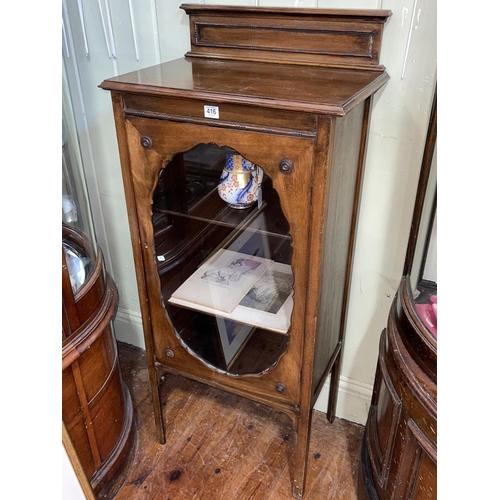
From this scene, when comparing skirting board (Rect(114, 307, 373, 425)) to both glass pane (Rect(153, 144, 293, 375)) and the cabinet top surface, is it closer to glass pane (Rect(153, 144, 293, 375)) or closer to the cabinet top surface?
glass pane (Rect(153, 144, 293, 375))

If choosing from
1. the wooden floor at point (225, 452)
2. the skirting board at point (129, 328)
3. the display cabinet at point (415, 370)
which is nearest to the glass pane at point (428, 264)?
the display cabinet at point (415, 370)

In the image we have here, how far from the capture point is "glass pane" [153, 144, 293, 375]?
3.37 feet

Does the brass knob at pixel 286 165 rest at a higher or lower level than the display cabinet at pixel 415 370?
higher

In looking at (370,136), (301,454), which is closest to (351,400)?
(301,454)

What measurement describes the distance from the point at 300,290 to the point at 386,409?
36cm

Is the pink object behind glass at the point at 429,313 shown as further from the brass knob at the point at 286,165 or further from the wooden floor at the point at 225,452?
the wooden floor at the point at 225,452

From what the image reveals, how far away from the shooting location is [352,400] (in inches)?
60.1

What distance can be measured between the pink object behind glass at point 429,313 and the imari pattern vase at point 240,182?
0.41 meters

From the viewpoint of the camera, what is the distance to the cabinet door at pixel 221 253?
3.05 feet

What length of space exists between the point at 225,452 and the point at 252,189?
0.87 m

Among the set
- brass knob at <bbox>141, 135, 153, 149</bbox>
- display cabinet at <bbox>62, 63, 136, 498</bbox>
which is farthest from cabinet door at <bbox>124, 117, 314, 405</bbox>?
display cabinet at <bbox>62, 63, 136, 498</bbox>

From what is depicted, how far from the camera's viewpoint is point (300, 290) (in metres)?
1.01
